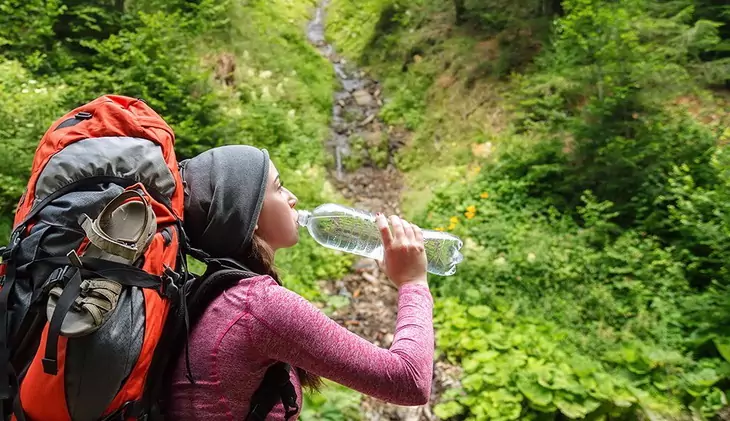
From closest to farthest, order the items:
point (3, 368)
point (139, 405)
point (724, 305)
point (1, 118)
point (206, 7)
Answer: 1. point (3, 368)
2. point (139, 405)
3. point (724, 305)
4. point (1, 118)
5. point (206, 7)

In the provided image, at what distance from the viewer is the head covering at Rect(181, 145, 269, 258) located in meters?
1.80

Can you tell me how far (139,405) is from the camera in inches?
58.9

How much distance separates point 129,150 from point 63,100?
521cm

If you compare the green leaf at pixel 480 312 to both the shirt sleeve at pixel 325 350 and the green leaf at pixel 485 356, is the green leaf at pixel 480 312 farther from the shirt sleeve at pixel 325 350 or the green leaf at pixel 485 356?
the shirt sleeve at pixel 325 350

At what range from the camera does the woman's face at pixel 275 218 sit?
6.29 ft

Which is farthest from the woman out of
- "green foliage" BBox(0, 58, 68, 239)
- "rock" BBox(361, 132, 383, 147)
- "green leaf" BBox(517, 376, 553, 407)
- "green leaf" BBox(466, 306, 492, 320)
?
"rock" BBox(361, 132, 383, 147)

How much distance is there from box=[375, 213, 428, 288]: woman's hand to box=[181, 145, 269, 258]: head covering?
1.64ft

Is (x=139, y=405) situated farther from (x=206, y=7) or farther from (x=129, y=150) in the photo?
(x=206, y=7)

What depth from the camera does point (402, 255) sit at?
6.36 feet

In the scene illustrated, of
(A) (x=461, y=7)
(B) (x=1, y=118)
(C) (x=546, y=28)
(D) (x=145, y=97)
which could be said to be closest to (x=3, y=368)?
(B) (x=1, y=118)

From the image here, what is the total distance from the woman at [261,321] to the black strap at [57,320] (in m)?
0.42

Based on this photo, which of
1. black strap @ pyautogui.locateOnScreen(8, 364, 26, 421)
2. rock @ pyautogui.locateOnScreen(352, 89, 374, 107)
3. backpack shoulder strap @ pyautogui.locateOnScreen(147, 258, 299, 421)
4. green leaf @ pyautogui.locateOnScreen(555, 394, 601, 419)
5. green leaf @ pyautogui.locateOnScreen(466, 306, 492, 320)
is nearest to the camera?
black strap @ pyautogui.locateOnScreen(8, 364, 26, 421)

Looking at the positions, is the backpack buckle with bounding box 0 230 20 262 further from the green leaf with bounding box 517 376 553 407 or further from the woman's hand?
the green leaf with bounding box 517 376 553 407

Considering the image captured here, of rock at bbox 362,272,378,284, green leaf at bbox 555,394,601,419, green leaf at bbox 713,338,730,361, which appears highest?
green leaf at bbox 713,338,730,361
